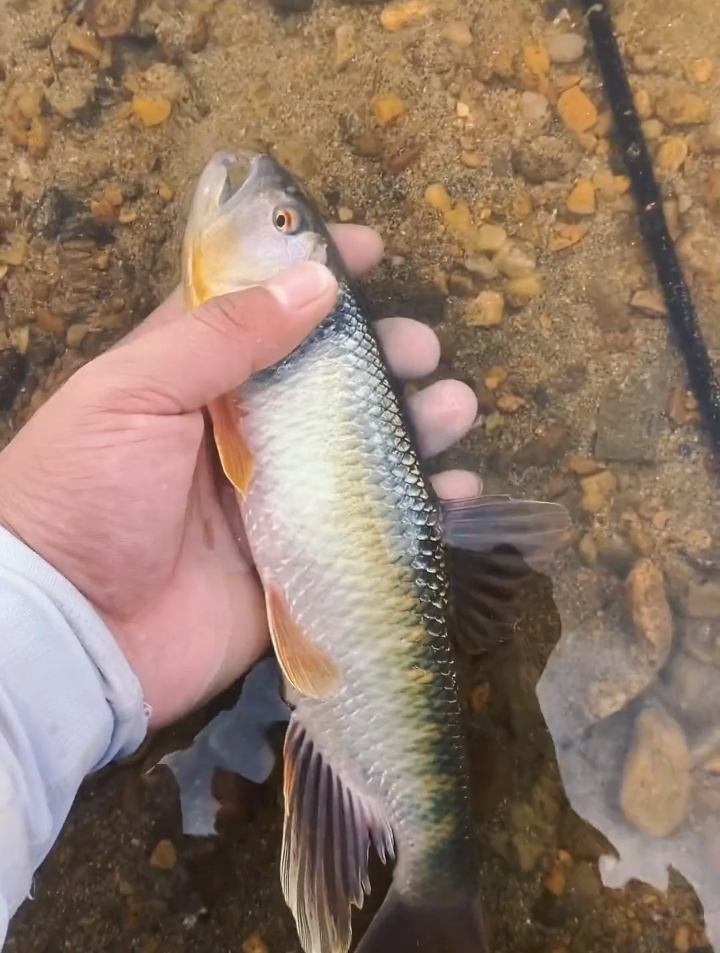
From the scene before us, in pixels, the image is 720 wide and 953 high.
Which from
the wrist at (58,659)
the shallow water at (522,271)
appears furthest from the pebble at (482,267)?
the wrist at (58,659)

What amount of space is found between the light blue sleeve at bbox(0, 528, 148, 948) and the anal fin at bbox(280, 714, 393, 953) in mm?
351

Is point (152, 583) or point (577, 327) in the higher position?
point (152, 583)

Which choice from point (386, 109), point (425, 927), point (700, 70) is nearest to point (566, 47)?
point (700, 70)

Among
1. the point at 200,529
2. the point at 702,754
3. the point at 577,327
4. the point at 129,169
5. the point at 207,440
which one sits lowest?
the point at 702,754

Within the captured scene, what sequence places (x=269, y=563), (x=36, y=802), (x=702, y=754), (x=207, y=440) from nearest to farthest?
1. (x=36, y=802)
2. (x=269, y=563)
3. (x=207, y=440)
4. (x=702, y=754)

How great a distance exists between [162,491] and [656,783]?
1295 mm

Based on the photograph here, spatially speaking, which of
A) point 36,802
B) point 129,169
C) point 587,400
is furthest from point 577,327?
point 36,802

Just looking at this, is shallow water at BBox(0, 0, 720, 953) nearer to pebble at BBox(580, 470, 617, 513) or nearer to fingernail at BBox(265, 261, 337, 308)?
pebble at BBox(580, 470, 617, 513)

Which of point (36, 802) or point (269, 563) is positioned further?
point (269, 563)

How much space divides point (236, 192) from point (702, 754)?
160 centimetres

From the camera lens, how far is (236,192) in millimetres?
1484

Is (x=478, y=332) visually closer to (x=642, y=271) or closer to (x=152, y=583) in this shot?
(x=642, y=271)

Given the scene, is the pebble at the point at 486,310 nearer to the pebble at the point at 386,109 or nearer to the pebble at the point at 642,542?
the pebble at the point at 386,109

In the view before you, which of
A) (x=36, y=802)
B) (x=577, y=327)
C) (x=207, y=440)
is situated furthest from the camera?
(x=577, y=327)
